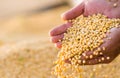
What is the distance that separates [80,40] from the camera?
183 centimetres

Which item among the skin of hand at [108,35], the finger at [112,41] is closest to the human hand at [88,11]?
the skin of hand at [108,35]

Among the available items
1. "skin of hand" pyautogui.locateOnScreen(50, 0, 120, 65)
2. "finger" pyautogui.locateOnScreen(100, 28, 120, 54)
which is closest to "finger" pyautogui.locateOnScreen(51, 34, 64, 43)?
"skin of hand" pyautogui.locateOnScreen(50, 0, 120, 65)

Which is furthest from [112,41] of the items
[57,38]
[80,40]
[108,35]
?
[57,38]

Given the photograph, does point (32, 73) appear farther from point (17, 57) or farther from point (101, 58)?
point (101, 58)

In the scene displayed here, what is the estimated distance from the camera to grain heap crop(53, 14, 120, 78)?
5.82 ft

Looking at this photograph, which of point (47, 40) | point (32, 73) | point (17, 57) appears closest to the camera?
point (32, 73)

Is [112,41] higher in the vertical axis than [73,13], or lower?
lower

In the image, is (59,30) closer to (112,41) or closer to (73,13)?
(73,13)

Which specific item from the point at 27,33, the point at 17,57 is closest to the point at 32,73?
the point at 17,57

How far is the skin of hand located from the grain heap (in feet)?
0.09

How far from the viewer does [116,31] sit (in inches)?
70.2

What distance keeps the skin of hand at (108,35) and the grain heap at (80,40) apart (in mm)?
27

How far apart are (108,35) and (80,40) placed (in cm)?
14

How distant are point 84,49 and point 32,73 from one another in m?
0.55
